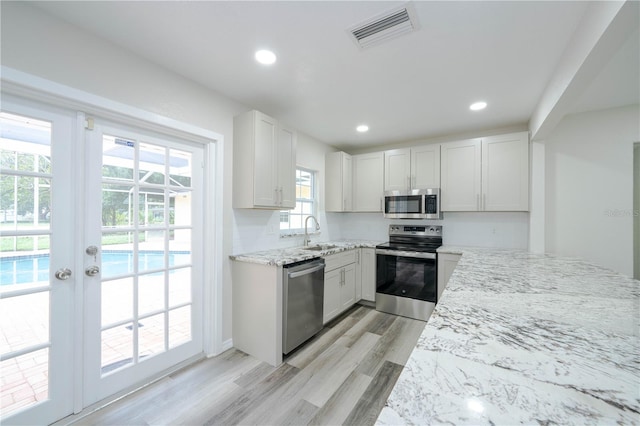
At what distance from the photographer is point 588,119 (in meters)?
2.91

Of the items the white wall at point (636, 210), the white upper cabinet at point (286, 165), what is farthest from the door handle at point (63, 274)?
the white wall at point (636, 210)

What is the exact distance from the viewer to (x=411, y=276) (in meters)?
3.42

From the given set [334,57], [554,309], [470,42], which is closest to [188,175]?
[334,57]

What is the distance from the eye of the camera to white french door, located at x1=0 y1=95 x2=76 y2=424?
150cm

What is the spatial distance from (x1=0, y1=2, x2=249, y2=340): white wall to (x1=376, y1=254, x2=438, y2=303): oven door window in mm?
2065

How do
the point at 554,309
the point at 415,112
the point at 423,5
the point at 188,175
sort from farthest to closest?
the point at 415,112 → the point at 188,175 → the point at 423,5 → the point at 554,309

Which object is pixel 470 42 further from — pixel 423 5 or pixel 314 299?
pixel 314 299

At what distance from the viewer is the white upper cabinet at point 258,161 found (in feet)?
8.34

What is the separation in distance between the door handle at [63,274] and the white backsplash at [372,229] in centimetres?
125

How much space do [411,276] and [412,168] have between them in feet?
5.01

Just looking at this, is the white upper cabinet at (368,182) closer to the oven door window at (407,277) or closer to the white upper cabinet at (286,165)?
the oven door window at (407,277)

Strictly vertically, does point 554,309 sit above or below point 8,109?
below

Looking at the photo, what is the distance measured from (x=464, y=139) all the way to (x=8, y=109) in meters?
4.39

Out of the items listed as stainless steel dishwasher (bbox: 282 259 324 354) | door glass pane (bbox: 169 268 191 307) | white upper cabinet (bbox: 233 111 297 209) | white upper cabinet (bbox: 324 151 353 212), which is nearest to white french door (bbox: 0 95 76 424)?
door glass pane (bbox: 169 268 191 307)
